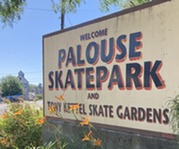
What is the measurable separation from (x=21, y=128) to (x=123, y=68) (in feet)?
12.1

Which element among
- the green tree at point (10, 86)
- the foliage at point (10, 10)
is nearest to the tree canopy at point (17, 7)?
the foliage at point (10, 10)

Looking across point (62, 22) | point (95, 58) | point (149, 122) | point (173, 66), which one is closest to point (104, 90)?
point (95, 58)

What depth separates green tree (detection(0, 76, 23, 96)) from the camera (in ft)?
220

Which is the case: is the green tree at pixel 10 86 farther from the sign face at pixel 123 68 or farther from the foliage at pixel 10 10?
the sign face at pixel 123 68

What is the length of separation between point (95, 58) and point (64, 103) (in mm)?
1294

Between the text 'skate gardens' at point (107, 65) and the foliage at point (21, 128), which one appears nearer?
the text 'skate gardens' at point (107, 65)

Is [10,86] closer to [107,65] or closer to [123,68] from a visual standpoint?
[107,65]

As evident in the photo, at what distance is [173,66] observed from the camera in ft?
13.5

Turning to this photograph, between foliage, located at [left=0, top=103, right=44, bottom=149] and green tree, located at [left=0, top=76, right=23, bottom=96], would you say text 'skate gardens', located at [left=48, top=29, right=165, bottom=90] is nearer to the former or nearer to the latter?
foliage, located at [left=0, top=103, right=44, bottom=149]

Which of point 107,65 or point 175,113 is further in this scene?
point 107,65

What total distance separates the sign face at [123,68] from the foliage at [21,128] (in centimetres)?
136

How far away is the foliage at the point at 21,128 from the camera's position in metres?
7.09

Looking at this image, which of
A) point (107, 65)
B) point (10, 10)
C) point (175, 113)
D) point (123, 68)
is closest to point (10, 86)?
point (10, 10)

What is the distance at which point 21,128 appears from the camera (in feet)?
24.9
